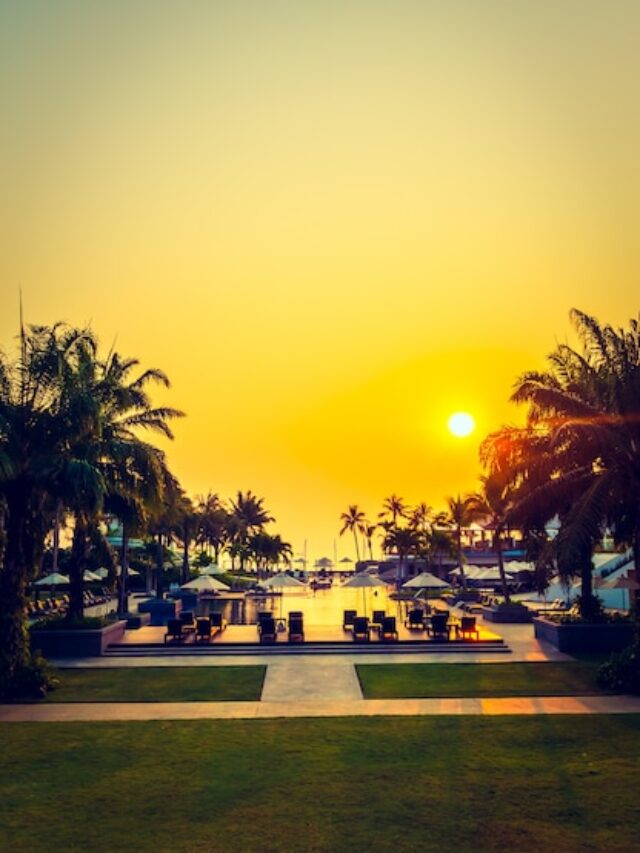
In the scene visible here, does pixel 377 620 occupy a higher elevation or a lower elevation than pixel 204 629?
lower

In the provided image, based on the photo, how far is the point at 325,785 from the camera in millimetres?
11797

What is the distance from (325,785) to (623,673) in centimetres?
1032

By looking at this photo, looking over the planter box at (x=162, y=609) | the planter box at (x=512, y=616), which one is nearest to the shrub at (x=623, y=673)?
the planter box at (x=512, y=616)

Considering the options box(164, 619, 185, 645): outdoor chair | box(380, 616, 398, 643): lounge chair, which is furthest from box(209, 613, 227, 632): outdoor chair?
box(380, 616, 398, 643): lounge chair

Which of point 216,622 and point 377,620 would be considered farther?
point 377,620

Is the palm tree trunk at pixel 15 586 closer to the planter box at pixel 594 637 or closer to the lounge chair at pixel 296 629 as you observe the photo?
the lounge chair at pixel 296 629

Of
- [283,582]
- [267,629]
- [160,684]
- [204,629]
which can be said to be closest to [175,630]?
[204,629]

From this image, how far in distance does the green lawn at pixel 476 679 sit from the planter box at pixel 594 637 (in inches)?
84.7

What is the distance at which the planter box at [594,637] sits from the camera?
24.6m

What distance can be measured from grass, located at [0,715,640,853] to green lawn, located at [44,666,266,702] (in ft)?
9.20

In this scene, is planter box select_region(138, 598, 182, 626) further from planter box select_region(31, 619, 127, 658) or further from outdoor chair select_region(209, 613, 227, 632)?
planter box select_region(31, 619, 127, 658)

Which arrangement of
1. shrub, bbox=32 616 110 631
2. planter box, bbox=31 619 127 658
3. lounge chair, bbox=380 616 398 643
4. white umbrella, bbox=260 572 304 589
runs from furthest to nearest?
white umbrella, bbox=260 572 304 589 → lounge chair, bbox=380 616 398 643 → shrub, bbox=32 616 110 631 → planter box, bbox=31 619 127 658

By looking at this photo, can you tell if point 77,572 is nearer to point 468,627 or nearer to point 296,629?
point 296,629

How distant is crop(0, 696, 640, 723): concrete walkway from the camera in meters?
16.4
